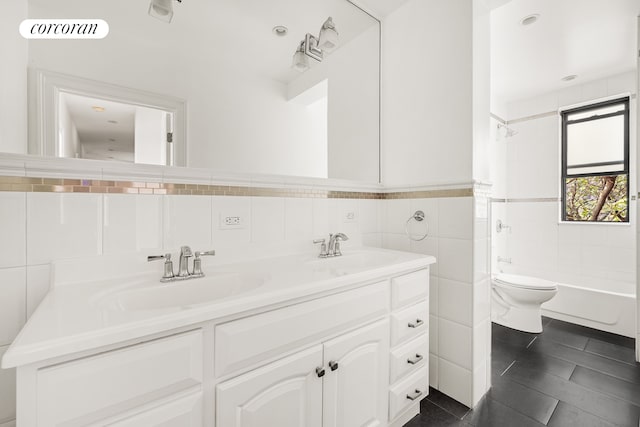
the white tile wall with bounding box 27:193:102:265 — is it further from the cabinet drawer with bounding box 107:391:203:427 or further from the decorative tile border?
the cabinet drawer with bounding box 107:391:203:427

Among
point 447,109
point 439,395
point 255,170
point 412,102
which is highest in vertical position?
point 412,102

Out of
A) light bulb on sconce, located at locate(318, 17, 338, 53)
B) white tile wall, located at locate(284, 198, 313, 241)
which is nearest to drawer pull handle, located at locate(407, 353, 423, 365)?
white tile wall, located at locate(284, 198, 313, 241)

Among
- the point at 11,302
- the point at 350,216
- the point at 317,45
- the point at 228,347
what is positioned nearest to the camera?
the point at 228,347

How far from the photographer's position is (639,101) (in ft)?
6.48

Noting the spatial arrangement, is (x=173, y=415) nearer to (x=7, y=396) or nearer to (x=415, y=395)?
(x=7, y=396)

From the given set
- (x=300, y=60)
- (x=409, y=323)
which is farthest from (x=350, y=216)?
(x=300, y=60)

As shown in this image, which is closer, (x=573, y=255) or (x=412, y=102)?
(x=412, y=102)

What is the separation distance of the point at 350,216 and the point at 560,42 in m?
2.18

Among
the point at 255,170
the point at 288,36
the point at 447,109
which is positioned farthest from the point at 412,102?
the point at 255,170

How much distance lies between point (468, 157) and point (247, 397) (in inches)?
57.4

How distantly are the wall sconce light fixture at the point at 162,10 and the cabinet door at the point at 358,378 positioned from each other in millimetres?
1414

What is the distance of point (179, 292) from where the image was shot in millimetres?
994

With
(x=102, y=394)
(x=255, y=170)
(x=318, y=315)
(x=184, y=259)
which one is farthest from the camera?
(x=255, y=170)

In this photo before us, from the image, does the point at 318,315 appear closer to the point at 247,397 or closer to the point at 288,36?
the point at 247,397
